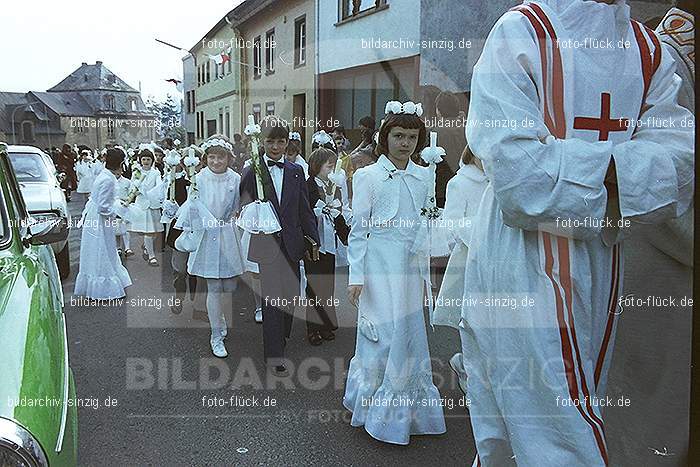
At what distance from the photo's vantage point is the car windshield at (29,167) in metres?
4.60

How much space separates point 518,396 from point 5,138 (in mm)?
2727

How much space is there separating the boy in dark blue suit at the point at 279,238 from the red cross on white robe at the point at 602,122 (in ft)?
10.8

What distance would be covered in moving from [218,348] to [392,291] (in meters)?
2.12

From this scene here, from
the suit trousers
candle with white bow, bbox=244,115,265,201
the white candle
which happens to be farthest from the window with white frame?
the suit trousers

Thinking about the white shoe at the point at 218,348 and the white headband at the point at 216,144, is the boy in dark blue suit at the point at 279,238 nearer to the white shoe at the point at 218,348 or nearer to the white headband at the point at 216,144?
the white headband at the point at 216,144

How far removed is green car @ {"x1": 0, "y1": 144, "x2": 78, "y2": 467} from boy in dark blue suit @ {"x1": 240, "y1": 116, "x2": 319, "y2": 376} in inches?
80.5

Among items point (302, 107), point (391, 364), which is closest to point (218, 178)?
point (302, 107)

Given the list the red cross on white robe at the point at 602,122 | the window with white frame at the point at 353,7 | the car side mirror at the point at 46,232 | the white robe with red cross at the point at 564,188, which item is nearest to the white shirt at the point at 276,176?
the window with white frame at the point at 353,7

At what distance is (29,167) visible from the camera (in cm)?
510

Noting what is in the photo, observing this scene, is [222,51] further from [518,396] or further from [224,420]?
[518,396]

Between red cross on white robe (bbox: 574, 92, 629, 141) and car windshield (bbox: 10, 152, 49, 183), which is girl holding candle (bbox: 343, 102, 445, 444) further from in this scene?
car windshield (bbox: 10, 152, 49, 183)

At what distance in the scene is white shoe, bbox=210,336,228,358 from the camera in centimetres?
525

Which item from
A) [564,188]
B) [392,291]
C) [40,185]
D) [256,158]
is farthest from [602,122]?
[40,185]

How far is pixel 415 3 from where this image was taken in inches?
322
